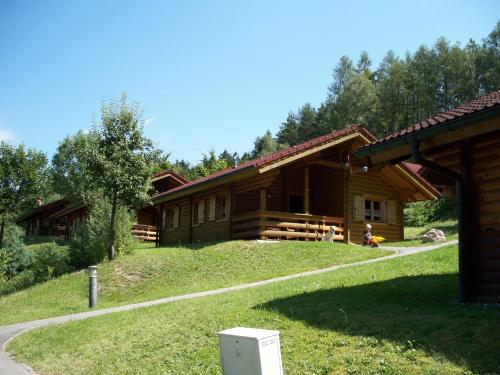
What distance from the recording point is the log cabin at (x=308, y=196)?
862 inches

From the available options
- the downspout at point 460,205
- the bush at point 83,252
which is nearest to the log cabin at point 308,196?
the bush at point 83,252

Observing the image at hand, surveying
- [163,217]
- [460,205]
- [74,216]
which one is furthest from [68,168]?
[460,205]

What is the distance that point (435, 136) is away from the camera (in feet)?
27.6

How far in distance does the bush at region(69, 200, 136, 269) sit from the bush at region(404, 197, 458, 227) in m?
24.4

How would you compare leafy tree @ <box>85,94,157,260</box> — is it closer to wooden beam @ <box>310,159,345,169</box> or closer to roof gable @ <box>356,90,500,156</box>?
wooden beam @ <box>310,159,345,169</box>

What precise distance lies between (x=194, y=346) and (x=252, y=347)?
10.6 feet

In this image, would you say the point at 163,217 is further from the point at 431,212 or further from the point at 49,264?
the point at 431,212

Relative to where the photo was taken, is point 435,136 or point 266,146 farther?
point 266,146

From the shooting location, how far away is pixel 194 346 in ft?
25.9

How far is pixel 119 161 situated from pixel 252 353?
18028mm

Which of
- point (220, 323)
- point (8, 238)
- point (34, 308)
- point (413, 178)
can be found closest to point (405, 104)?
point (413, 178)

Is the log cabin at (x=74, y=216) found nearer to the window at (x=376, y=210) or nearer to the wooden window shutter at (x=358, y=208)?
the wooden window shutter at (x=358, y=208)

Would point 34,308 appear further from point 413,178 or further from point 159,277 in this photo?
point 413,178

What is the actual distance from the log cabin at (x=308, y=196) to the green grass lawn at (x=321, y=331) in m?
9.51
